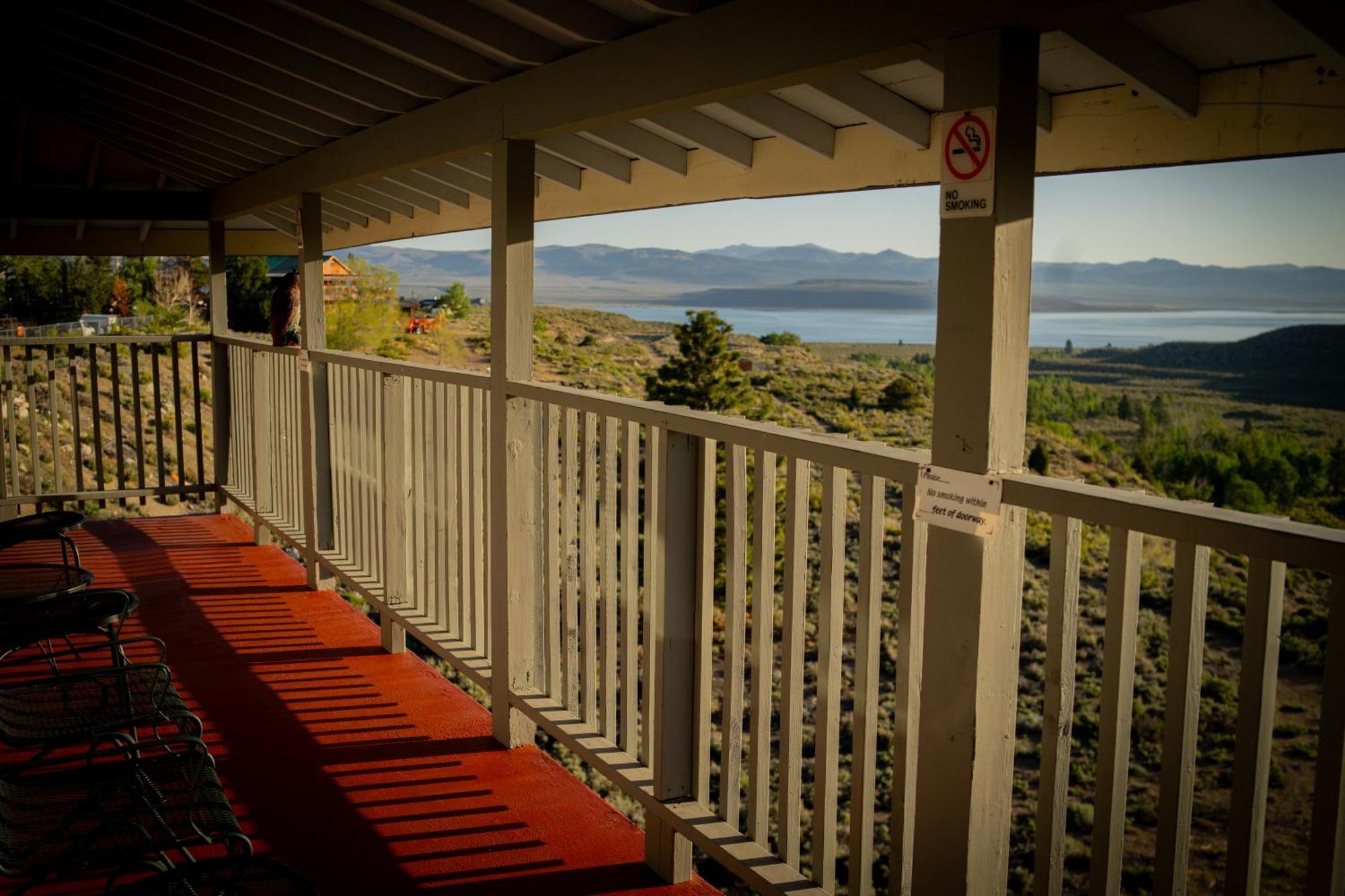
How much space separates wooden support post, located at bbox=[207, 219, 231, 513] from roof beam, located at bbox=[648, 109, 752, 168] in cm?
502

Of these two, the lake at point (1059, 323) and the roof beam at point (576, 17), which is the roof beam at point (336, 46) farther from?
the lake at point (1059, 323)

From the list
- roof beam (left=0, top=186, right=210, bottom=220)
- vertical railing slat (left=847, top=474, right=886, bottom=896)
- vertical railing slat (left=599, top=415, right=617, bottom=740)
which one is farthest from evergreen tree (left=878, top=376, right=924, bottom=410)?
vertical railing slat (left=847, top=474, right=886, bottom=896)

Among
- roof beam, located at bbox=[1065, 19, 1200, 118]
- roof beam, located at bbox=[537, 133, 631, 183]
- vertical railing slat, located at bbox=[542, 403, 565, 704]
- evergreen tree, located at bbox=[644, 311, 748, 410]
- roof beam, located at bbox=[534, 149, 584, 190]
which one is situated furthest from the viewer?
evergreen tree, located at bbox=[644, 311, 748, 410]

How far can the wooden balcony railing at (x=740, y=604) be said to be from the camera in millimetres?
1714

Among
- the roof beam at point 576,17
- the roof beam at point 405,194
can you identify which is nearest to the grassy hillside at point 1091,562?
the roof beam at point 576,17

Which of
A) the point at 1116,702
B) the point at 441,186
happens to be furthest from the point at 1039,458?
the point at 1116,702

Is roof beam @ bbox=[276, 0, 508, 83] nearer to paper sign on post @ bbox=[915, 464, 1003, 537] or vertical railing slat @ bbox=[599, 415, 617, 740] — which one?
vertical railing slat @ bbox=[599, 415, 617, 740]

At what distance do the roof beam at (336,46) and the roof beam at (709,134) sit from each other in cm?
75

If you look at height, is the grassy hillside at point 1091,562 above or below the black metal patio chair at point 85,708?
below

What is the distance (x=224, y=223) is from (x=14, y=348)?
168cm

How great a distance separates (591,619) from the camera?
3.51m

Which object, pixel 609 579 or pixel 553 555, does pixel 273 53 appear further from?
pixel 609 579

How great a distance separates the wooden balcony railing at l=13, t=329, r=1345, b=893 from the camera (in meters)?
1.71

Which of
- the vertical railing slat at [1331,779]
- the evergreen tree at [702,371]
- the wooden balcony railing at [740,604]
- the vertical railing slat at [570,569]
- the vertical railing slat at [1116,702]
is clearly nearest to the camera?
the vertical railing slat at [1331,779]
